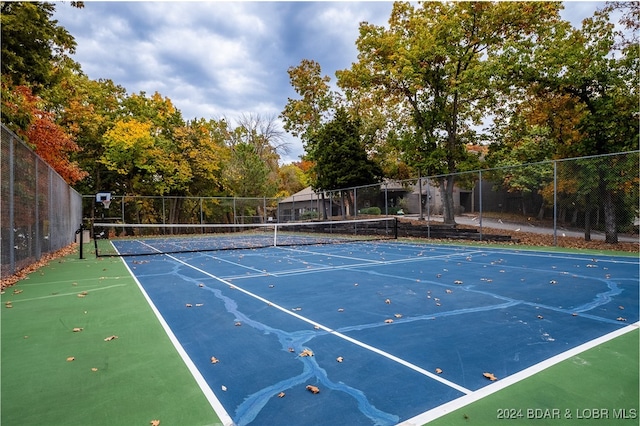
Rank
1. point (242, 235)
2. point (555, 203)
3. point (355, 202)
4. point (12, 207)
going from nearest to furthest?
point (12, 207) < point (555, 203) < point (355, 202) < point (242, 235)

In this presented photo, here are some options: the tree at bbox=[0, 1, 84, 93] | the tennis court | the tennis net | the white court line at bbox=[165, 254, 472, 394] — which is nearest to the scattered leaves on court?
the tennis court

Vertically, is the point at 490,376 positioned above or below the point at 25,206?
below

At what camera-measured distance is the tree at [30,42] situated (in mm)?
11695

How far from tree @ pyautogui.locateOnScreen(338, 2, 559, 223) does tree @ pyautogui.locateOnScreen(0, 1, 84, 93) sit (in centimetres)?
1506

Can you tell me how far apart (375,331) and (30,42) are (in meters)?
15.0

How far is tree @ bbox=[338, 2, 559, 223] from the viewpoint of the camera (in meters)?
18.2

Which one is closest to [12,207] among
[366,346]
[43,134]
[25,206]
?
[25,206]

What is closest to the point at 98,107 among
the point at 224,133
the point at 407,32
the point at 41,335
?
the point at 224,133

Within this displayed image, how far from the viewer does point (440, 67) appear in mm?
20156

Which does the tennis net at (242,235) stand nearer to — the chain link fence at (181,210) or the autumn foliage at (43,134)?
the chain link fence at (181,210)

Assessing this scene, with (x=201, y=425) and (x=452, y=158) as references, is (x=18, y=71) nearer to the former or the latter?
(x=201, y=425)

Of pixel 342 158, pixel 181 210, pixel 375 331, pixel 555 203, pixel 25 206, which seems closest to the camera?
pixel 375 331

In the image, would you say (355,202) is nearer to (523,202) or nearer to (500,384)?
(523,202)

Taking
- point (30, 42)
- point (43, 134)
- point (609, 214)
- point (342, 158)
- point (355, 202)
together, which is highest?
point (30, 42)
